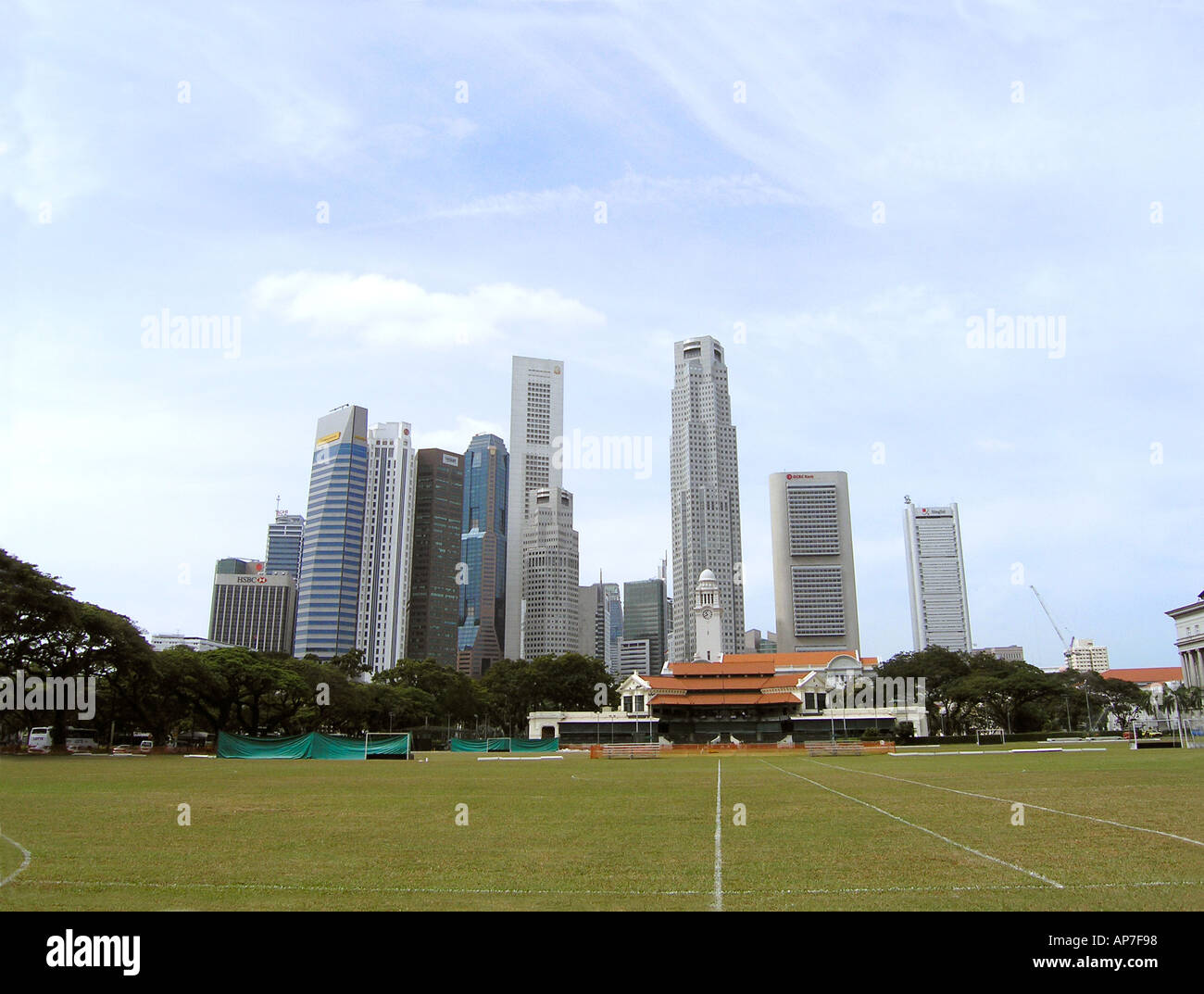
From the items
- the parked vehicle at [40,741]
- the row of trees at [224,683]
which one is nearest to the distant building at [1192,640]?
the row of trees at [224,683]

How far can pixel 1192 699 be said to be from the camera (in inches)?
3952

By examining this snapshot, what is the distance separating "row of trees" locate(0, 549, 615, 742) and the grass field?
3735cm

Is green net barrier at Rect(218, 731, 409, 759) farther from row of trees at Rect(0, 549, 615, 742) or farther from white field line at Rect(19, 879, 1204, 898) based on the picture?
white field line at Rect(19, 879, 1204, 898)

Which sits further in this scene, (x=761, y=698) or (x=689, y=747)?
(x=761, y=698)

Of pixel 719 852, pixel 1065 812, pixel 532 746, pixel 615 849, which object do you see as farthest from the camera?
pixel 532 746

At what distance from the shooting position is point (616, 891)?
11812 millimetres

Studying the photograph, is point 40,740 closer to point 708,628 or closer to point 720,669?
point 720,669

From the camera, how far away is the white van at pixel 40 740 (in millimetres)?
74700

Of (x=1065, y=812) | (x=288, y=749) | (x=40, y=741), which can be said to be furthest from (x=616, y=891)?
(x=40, y=741)

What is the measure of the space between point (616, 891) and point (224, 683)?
8025cm
